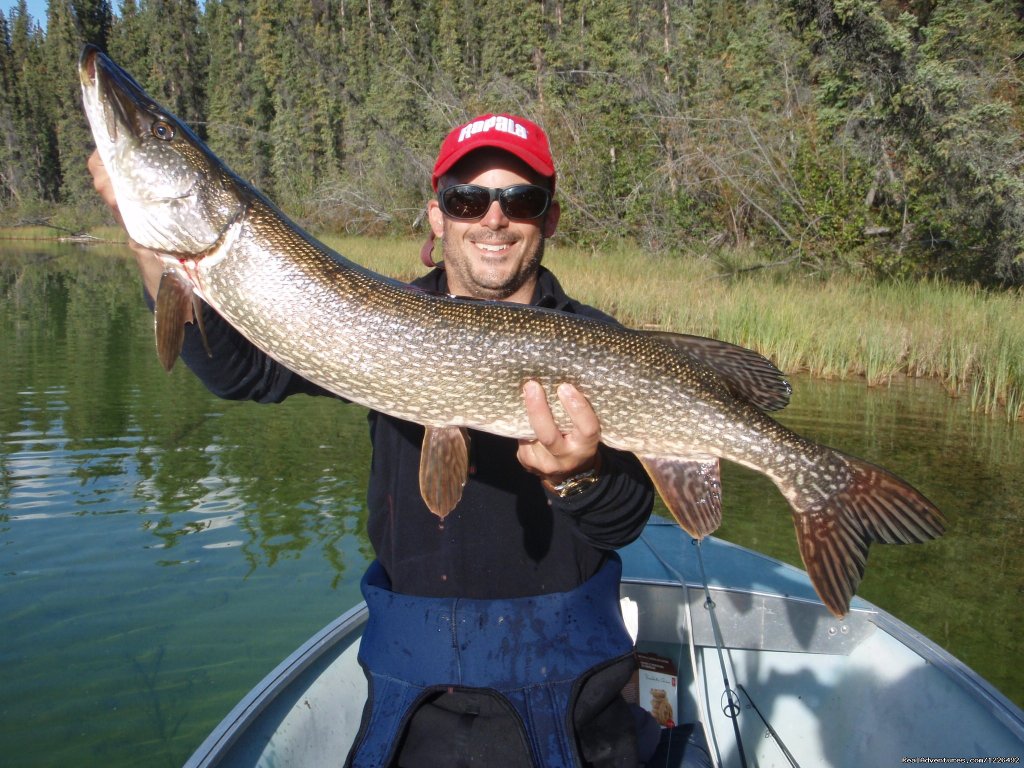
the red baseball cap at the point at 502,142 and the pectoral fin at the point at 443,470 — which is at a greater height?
the red baseball cap at the point at 502,142

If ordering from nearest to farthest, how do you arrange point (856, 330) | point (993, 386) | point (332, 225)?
point (993, 386) → point (856, 330) → point (332, 225)

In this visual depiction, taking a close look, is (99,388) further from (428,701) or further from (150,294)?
(428,701)

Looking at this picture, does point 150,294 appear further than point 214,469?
No

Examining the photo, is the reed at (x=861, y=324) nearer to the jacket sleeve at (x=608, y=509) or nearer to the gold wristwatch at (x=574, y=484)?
the jacket sleeve at (x=608, y=509)

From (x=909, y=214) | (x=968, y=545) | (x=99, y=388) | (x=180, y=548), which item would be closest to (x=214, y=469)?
(x=180, y=548)

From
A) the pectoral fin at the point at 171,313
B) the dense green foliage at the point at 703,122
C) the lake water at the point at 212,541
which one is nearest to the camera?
the pectoral fin at the point at 171,313

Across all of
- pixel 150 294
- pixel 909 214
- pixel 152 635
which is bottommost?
pixel 152 635

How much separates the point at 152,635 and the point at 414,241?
757 inches

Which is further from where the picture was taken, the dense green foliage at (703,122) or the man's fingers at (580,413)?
the dense green foliage at (703,122)

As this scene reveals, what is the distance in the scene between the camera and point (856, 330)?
29.7 feet

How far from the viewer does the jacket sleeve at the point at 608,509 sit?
1.99 metres

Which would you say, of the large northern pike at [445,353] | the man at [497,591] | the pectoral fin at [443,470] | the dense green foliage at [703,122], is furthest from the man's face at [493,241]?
the dense green foliage at [703,122]

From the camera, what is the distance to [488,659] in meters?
1.89

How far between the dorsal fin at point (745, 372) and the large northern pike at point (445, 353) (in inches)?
4.3
